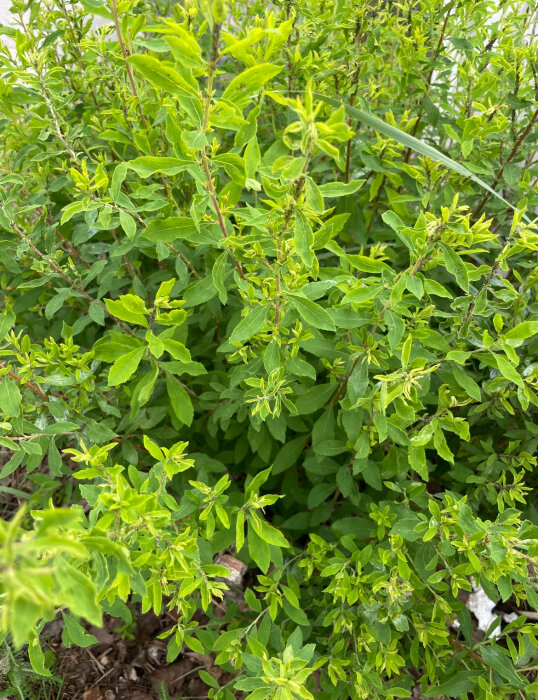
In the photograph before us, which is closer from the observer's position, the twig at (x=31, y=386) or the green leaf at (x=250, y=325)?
the green leaf at (x=250, y=325)

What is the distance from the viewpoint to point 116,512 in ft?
3.97

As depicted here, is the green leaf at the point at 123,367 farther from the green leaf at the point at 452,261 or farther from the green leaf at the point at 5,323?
the green leaf at the point at 452,261

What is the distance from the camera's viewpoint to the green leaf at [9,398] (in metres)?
1.67

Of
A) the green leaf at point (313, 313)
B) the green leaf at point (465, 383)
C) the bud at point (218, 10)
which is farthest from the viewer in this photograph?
the green leaf at point (465, 383)

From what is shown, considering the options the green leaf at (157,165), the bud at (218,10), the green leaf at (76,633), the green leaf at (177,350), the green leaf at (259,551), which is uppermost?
the bud at (218,10)

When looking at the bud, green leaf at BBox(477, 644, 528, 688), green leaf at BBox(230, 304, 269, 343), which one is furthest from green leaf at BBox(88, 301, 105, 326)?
green leaf at BBox(477, 644, 528, 688)

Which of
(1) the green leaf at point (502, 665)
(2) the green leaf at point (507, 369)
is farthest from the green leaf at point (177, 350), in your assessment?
(1) the green leaf at point (502, 665)

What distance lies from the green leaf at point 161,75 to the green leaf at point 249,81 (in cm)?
10

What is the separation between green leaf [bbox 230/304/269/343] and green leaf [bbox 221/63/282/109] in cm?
55

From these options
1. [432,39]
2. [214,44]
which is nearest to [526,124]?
[432,39]

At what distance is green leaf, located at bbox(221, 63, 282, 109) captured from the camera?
4.16ft

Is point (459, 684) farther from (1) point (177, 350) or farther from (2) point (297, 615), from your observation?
(1) point (177, 350)

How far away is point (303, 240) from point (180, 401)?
89cm

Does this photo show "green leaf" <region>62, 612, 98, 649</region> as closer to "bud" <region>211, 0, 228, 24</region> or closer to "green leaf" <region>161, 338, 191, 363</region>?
"green leaf" <region>161, 338, 191, 363</region>
